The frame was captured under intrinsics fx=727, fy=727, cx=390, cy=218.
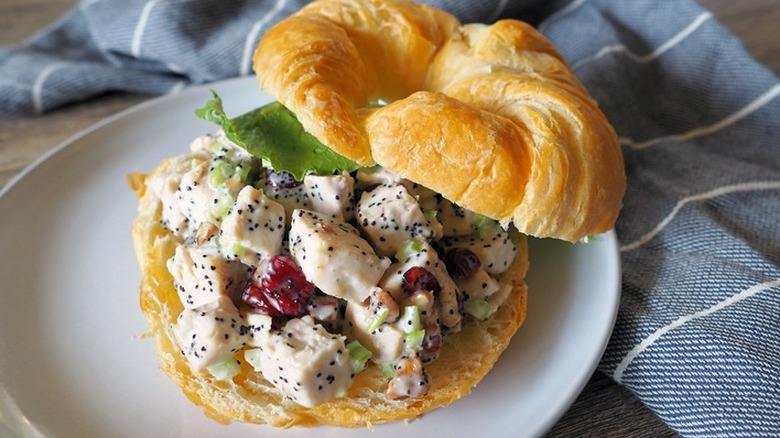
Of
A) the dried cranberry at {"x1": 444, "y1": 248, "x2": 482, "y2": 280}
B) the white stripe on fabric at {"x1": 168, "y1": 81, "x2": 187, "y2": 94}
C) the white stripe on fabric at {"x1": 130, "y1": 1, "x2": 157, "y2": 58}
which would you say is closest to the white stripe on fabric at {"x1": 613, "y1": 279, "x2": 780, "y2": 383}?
the dried cranberry at {"x1": 444, "y1": 248, "x2": 482, "y2": 280}

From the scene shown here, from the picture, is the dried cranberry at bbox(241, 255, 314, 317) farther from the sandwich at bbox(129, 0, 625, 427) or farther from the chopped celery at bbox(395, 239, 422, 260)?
the chopped celery at bbox(395, 239, 422, 260)

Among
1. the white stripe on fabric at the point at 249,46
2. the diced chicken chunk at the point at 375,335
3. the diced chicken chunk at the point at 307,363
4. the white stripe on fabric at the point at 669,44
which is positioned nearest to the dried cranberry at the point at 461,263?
the diced chicken chunk at the point at 375,335

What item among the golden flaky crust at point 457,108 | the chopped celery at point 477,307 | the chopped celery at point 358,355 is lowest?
the chopped celery at point 477,307

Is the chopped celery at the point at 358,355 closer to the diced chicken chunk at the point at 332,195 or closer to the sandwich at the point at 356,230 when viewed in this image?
the sandwich at the point at 356,230

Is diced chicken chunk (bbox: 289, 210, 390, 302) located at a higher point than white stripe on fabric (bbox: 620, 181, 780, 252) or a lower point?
higher

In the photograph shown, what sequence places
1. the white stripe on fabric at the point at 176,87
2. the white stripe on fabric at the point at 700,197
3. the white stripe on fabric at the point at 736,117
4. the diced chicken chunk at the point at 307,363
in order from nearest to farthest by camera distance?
the diced chicken chunk at the point at 307,363
the white stripe on fabric at the point at 700,197
the white stripe on fabric at the point at 736,117
the white stripe on fabric at the point at 176,87

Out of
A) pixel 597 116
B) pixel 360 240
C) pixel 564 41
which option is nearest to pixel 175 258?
pixel 360 240

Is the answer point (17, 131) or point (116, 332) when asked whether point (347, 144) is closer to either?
point (116, 332)
